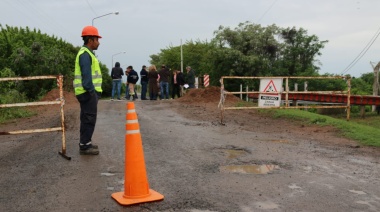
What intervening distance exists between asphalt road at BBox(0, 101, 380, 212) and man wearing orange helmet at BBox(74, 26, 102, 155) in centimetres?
37

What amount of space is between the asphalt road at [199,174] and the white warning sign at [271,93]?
3.12 meters

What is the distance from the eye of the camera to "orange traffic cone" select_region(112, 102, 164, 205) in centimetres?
426

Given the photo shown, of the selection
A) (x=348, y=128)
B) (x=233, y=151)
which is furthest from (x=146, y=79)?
(x=233, y=151)

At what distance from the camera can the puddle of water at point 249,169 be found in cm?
572

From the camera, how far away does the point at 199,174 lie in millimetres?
5465

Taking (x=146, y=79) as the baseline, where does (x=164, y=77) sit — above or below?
above

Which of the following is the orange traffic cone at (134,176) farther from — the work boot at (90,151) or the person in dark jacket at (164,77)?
the person in dark jacket at (164,77)

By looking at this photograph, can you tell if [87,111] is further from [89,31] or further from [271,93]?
[271,93]

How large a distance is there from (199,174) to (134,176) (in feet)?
4.43

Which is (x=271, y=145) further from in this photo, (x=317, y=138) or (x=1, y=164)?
(x=1, y=164)

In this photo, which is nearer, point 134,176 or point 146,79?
point 134,176

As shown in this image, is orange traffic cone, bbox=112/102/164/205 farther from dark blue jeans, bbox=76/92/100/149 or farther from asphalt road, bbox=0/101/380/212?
dark blue jeans, bbox=76/92/100/149

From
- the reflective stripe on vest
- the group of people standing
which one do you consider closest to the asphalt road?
the reflective stripe on vest

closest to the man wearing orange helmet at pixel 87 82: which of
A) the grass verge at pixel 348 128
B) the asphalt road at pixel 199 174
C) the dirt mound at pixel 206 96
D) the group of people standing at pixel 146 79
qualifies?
the asphalt road at pixel 199 174
